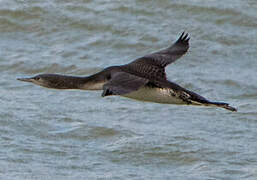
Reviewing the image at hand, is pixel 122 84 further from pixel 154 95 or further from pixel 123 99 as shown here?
pixel 123 99

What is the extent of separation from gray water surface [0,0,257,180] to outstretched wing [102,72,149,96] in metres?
1.19

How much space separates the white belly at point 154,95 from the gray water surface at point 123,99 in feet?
2.86

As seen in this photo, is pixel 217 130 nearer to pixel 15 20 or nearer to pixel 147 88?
pixel 147 88

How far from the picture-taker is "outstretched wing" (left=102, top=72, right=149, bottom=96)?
6.07 meters

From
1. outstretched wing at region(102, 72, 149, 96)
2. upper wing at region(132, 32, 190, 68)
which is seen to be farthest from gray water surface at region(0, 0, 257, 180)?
outstretched wing at region(102, 72, 149, 96)

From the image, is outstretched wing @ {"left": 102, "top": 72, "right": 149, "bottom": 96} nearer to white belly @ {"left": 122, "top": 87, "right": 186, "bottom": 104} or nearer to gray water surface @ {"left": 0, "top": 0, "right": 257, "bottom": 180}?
white belly @ {"left": 122, "top": 87, "right": 186, "bottom": 104}

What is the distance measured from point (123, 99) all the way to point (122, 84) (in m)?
3.48

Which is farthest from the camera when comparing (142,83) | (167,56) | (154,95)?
(167,56)

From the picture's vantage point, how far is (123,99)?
988 cm

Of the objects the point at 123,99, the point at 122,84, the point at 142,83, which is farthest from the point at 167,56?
the point at 123,99

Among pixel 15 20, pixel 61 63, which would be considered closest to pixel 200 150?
pixel 61 63

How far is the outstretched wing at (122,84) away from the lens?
6.07 metres

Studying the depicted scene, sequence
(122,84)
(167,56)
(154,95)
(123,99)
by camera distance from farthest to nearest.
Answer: (123,99), (167,56), (154,95), (122,84)

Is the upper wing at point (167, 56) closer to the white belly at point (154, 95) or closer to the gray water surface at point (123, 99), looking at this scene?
the white belly at point (154, 95)
